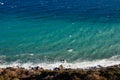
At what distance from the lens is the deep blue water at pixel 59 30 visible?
2606 inches

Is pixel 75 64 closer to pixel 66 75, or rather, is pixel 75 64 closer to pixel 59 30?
pixel 66 75

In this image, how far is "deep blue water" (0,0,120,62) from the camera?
66.2 m

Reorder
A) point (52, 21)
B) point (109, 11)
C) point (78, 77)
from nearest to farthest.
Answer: point (78, 77), point (52, 21), point (109, 11)

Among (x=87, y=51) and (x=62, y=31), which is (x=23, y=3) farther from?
(x=87, y=51)

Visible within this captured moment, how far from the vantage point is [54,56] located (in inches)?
2534

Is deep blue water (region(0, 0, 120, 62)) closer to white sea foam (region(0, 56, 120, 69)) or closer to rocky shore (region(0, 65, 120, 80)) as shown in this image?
white sea foam (region(0, 56, 120, 69))

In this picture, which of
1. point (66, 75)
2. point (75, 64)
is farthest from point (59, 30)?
point (66, 75)

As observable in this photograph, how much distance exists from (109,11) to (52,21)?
2293 cm

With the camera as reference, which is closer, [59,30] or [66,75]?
[66,75]

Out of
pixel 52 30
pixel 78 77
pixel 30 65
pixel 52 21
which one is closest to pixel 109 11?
pixel 52 21

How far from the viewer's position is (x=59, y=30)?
83.1 metres

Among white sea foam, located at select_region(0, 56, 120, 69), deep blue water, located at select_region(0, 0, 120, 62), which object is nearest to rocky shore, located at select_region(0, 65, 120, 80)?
white sea foam, located at select_region(0, 56, 120, 69)

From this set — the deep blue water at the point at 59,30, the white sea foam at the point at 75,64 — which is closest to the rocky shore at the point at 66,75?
the white sea foam at the point at 75,64

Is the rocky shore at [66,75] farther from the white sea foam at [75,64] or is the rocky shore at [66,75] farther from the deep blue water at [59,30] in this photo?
the deep blue water at [59,30]
